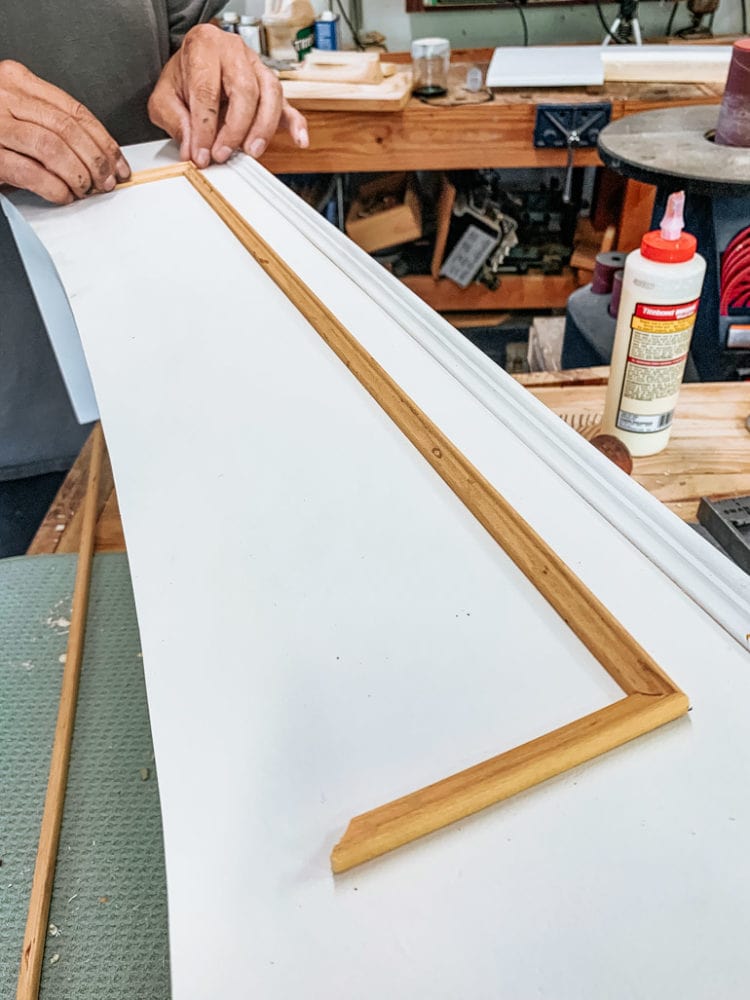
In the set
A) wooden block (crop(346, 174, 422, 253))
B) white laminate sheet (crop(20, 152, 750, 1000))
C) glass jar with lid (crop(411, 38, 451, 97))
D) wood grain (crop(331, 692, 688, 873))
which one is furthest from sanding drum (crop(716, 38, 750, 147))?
wooden block (crop(346, 174, 422, 253))

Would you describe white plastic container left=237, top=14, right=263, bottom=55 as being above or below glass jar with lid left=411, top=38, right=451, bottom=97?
above

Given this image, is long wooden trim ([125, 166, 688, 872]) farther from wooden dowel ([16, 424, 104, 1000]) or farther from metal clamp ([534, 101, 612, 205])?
metal clamp ([534, 101, 612, 205])

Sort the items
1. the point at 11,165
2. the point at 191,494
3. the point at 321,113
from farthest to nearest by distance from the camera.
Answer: the point at 321,113
the point at 11,165
the point at 191,494

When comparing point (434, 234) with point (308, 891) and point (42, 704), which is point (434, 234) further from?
point (308, 891)

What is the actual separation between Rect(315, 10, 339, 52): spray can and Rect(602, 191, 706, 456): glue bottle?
190 cm

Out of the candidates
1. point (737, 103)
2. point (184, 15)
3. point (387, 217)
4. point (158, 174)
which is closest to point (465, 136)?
point (387, 217)

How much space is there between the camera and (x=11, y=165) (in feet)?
3.09

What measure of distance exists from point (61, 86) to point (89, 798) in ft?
3.46

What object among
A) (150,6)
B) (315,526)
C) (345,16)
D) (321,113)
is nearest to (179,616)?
(315,526)

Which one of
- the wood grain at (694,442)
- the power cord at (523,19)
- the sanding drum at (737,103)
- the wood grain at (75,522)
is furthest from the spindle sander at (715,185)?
the power cord at (523,19)

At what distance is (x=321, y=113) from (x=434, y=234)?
2.41 ft

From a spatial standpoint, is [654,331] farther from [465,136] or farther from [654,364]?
[465,136]

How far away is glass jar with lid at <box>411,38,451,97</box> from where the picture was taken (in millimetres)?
2121

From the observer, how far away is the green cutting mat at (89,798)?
53cm
